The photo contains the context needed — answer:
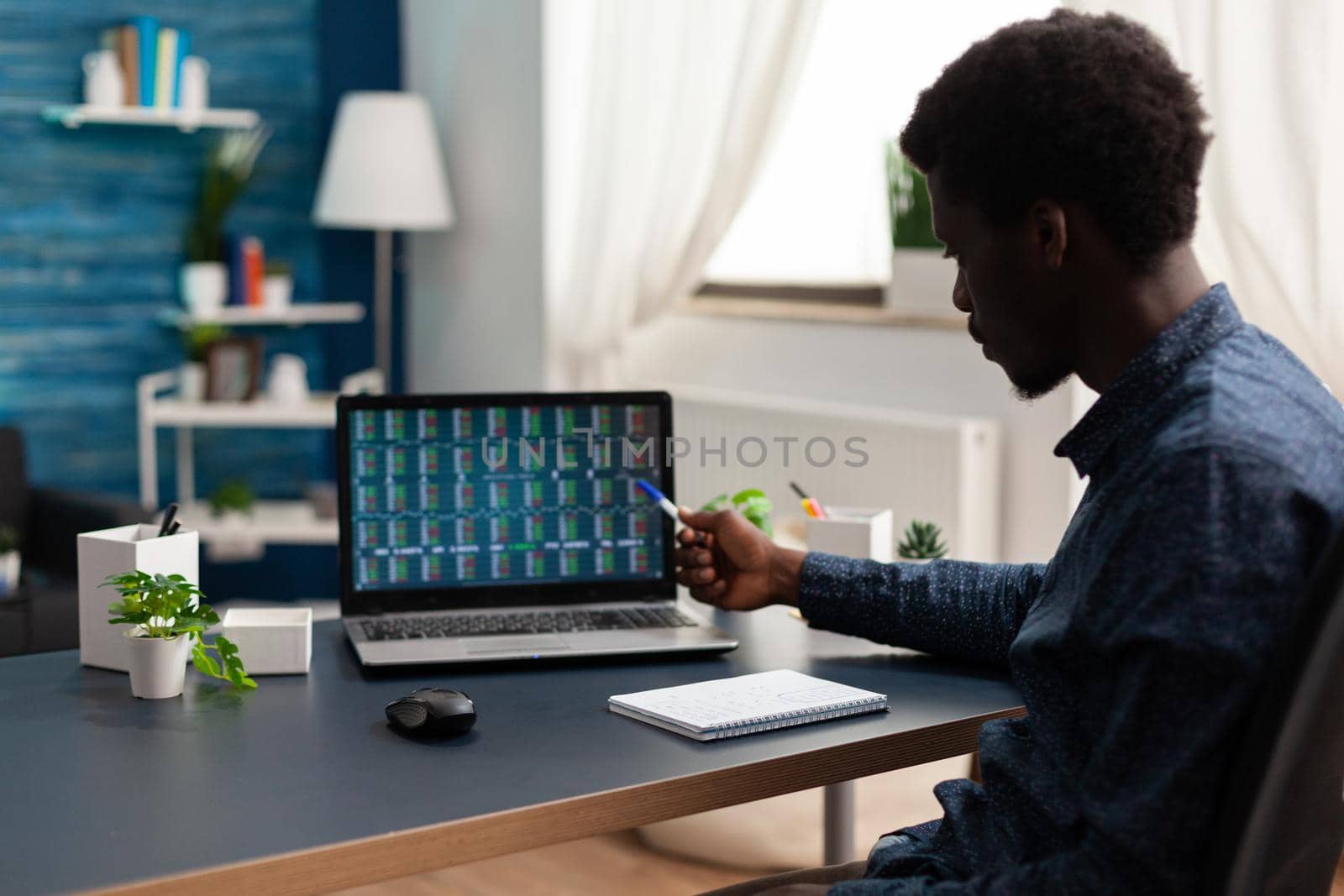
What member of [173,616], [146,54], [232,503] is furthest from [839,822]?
[146,54]

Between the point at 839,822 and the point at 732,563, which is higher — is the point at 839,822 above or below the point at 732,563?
below

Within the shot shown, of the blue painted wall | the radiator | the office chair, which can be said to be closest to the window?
the radiator

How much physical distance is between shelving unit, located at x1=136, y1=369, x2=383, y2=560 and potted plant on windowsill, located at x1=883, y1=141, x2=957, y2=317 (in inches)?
63.2

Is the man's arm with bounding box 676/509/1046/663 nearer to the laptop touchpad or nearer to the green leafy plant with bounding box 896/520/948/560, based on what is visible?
the laptop touchpad

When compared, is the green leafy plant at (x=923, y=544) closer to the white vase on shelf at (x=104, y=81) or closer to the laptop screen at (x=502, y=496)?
the laptop screen at (x=502, y=496)

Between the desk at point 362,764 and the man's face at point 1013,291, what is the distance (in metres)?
0.37

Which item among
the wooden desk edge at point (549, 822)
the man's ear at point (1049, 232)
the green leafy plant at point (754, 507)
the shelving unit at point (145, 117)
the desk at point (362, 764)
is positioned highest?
the shelving unit at point (145, 117)

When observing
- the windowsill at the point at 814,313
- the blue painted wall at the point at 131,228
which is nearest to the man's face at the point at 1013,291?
the windowsill at the point at 814,313

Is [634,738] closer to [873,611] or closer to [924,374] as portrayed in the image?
[873,611]

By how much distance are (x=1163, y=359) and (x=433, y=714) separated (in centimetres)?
68

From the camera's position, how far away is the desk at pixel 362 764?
103 centimetres

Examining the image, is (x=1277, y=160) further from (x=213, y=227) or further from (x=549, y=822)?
(x=213, y=227)

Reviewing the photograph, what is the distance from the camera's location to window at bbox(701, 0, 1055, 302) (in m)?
3.24

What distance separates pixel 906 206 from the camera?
3191 mm
